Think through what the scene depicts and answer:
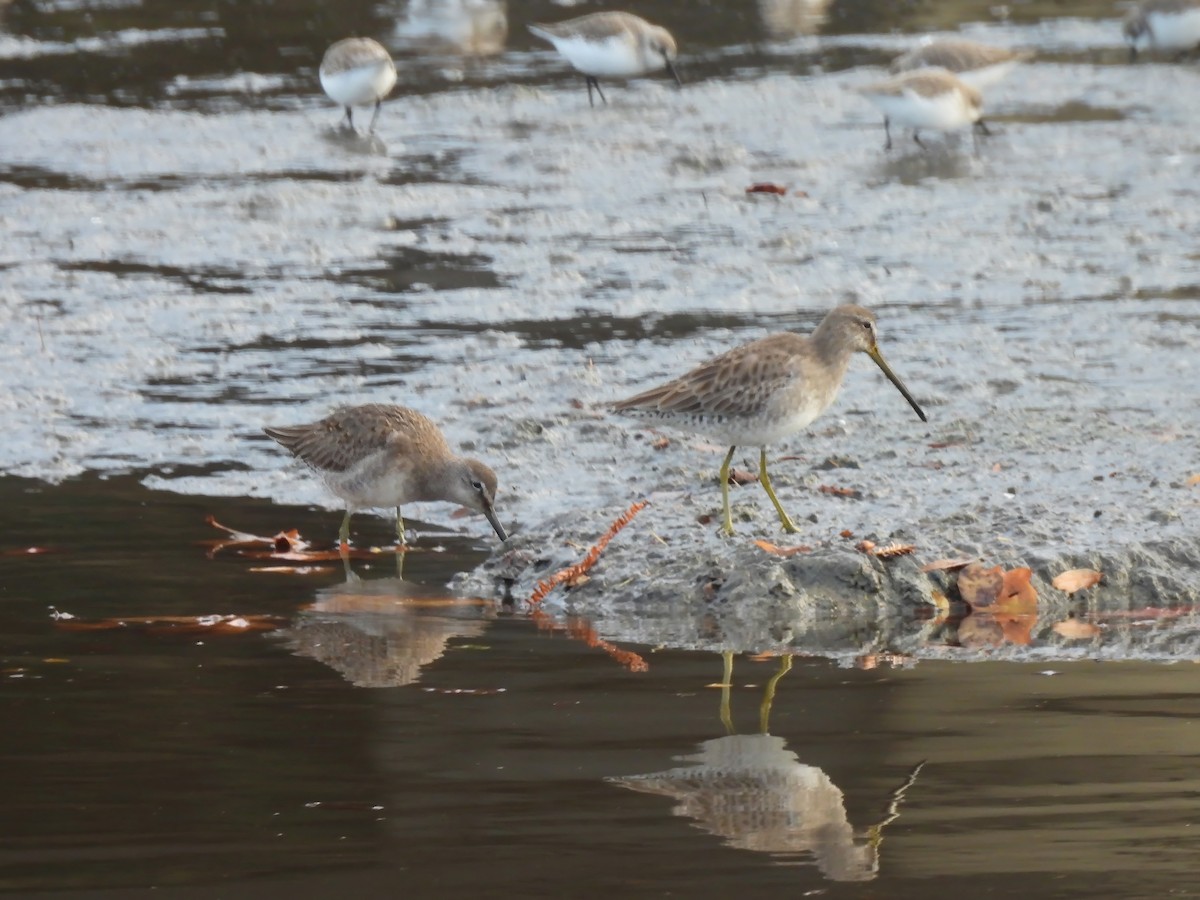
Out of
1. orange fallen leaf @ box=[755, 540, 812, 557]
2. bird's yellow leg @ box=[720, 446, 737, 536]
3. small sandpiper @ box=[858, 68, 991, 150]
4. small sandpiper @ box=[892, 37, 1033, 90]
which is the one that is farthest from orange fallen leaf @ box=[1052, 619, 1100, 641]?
small sandpiper @ box=[892, 37, 1033, 90]

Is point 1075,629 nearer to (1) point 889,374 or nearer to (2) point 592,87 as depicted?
(1) point 889,374

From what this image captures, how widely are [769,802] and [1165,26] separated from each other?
18231 mm

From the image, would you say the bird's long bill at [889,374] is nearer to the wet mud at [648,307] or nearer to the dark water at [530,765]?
the wet mud at [648,307]

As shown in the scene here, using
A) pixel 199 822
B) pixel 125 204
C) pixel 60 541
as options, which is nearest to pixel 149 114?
pixel 125 204

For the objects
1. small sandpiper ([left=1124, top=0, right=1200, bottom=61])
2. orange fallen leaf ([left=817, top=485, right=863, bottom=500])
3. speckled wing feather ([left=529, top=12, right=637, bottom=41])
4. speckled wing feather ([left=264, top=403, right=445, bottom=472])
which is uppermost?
small sandpiper ([left=1124, top=0, right=1200, bottom=61])

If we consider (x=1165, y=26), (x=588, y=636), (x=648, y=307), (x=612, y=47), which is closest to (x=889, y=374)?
(x=588, y=636)

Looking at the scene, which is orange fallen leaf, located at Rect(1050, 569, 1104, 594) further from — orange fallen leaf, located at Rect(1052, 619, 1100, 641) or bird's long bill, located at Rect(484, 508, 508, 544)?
bird's long bill, located at Rect(484, 508, 508, 544)

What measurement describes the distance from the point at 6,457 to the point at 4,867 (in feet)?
15.8

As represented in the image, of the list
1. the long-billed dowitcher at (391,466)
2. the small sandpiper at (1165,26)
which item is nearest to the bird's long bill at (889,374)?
the long-billed dowitcher at (391,466)

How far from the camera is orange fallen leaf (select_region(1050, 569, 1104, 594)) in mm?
7020

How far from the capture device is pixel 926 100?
16859 mm

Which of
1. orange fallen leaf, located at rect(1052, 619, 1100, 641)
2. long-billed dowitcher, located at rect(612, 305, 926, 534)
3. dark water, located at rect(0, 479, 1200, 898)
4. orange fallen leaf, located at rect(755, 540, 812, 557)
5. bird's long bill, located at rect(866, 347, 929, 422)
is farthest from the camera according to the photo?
bird's long bill, located at rect(866, 347, 929, 422)

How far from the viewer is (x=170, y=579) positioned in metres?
7.23

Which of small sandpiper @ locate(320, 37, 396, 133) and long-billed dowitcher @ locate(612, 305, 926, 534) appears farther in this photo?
small sandpiper @ locate(320, 37, 396, 133)
